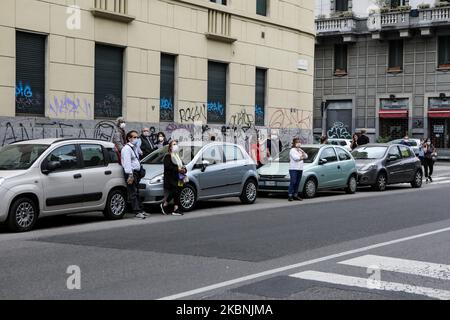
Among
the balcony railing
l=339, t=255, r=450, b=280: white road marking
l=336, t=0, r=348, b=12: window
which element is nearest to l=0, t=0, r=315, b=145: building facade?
l=339, t=255, r=450, b=280: white road marking

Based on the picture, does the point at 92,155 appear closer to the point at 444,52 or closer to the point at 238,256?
the point at 238,256

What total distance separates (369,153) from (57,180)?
12.8 meters

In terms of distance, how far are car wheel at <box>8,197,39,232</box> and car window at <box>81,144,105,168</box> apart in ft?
4.96

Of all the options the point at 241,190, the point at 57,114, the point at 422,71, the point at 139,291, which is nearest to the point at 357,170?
the point at 241,190

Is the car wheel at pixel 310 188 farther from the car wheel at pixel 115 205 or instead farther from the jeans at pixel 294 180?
the car wheel at pixel 115 205

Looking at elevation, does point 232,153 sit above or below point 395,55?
below

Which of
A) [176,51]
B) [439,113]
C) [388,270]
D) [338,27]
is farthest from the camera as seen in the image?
[338,27]

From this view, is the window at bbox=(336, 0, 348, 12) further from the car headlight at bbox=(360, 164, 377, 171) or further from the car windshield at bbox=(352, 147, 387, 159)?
the car headlight at bbox=(360, 164, 377, 171)

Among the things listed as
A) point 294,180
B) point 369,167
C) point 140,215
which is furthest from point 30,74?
point 369,167

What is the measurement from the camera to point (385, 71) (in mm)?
44375

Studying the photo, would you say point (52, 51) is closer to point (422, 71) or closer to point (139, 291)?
point (139, 291)

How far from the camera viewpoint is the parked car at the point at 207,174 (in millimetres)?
14448

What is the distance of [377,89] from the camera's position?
146 feet
